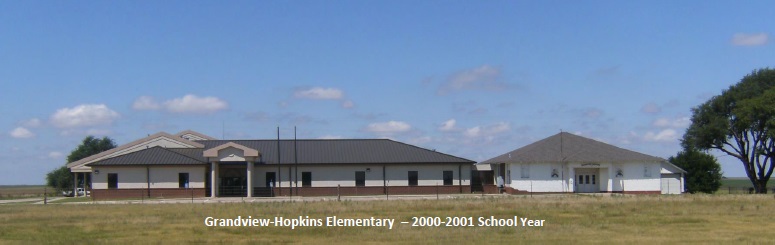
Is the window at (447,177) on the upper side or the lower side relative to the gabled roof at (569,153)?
lower

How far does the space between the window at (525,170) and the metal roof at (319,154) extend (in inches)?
167

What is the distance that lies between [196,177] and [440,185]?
56.2 ft

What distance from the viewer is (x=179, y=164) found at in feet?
181

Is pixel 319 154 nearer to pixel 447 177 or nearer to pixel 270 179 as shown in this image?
pixel 270 179

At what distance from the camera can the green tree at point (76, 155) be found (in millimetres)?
97938

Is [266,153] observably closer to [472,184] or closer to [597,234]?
[472,184]

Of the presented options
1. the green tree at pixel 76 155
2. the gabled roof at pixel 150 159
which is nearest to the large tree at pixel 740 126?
the gabled roof at pixel 150 159

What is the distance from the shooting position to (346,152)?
2402 inches

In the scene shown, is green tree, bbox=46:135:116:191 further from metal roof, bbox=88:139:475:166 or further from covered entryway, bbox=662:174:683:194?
covered entryway, bbox=662:174:683:194

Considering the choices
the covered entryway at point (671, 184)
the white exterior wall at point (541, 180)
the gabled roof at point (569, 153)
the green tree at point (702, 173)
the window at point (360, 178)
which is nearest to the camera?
the gabled roof at point (569, 153)

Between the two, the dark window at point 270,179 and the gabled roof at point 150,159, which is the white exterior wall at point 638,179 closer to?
the dark window at point 270,179

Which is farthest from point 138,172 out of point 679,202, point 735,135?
point 735,135

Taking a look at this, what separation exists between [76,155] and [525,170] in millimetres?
63477

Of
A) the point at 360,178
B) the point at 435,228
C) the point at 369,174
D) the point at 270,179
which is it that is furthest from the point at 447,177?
the point at 435,228
